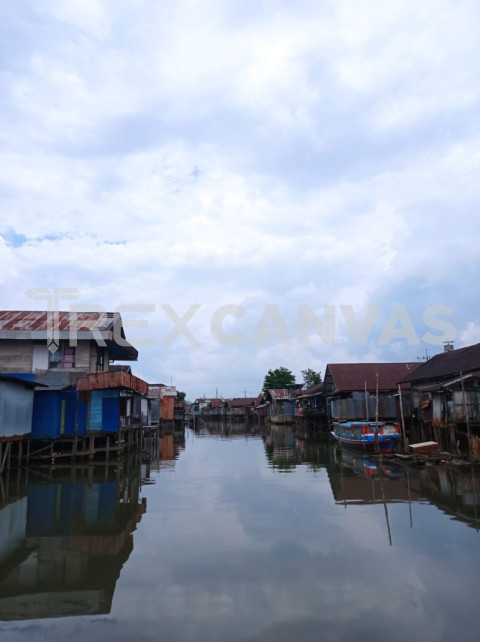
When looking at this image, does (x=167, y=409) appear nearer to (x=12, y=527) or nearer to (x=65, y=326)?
(x=65, y=326)

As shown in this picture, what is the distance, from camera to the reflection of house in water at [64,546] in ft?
22.0

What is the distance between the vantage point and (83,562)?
812cm

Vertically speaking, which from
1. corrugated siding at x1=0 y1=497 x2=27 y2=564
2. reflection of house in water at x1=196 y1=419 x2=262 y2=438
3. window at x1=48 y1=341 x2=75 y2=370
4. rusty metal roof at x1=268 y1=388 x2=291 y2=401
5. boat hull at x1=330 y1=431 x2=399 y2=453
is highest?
window at x1=48 y1=341 x2=75 y2=370

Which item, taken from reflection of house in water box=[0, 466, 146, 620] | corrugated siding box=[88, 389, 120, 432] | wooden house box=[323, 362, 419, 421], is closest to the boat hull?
wooden house box=[323, 362, 419, 421]

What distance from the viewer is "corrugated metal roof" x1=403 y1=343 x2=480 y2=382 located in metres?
23.9

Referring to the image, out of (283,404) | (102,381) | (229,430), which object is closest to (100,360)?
(102,381)

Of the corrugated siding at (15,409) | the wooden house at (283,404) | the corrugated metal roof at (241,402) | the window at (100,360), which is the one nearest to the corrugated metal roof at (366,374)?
the wooden house at (283,404)

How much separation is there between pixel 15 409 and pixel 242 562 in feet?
45.4

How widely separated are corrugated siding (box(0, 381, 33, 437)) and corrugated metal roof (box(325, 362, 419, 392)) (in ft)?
76.8

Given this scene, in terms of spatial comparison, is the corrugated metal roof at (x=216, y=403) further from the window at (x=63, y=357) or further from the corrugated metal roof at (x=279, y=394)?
the window at (x=63, y=357)

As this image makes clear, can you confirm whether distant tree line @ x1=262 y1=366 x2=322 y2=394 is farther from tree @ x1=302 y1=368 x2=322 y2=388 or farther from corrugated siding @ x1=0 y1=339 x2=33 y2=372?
corrugated siding @ x1=0 y1=339 x2=33 y2=372

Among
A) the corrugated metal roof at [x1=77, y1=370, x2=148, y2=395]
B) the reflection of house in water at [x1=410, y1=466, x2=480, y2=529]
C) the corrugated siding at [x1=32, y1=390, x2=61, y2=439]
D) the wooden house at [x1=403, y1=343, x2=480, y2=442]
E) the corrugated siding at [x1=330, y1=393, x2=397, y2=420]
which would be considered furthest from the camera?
the corrugated siding at [x1=330, y1=393, x2=397, y2=420]

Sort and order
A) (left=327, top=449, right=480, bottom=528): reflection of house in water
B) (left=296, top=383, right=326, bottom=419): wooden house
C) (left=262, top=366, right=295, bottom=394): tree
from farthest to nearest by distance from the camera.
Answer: (left=262, top=366, right=295, bottom=394): tree
(left=296, top=383, right=326, bottom=419): wooden house
(left=327, top=449, right=480, bottom=528): reflection of house in water

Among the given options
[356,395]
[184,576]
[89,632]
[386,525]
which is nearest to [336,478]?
Answer: [386,525]
